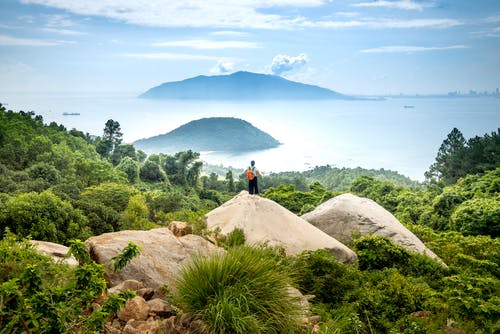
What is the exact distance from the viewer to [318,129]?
15862 centimetres

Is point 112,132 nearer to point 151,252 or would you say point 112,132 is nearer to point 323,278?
point 151,252

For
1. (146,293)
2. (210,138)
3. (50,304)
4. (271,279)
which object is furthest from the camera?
(210,138)

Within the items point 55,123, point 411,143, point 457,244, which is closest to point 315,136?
point 411,143

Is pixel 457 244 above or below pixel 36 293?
below

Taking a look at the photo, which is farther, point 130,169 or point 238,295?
point 130,169

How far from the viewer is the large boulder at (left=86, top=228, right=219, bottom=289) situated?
5.97 metres

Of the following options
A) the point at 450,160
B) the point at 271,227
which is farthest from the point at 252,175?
the point at 450,160

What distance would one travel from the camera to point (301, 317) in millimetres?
5195

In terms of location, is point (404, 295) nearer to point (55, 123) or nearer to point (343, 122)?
point (55, 123)

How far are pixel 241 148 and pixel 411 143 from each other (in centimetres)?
4250

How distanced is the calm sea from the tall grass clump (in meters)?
52.5

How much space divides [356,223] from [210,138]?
10472cm

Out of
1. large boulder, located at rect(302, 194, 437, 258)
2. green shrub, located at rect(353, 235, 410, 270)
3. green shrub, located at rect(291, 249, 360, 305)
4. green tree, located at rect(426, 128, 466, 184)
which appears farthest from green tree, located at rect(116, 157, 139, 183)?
green shrub, located at rect(291, 249, 360, 305)

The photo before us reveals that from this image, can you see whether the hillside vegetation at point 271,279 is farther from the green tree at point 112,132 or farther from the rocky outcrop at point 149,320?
the green tree at point 112,132
